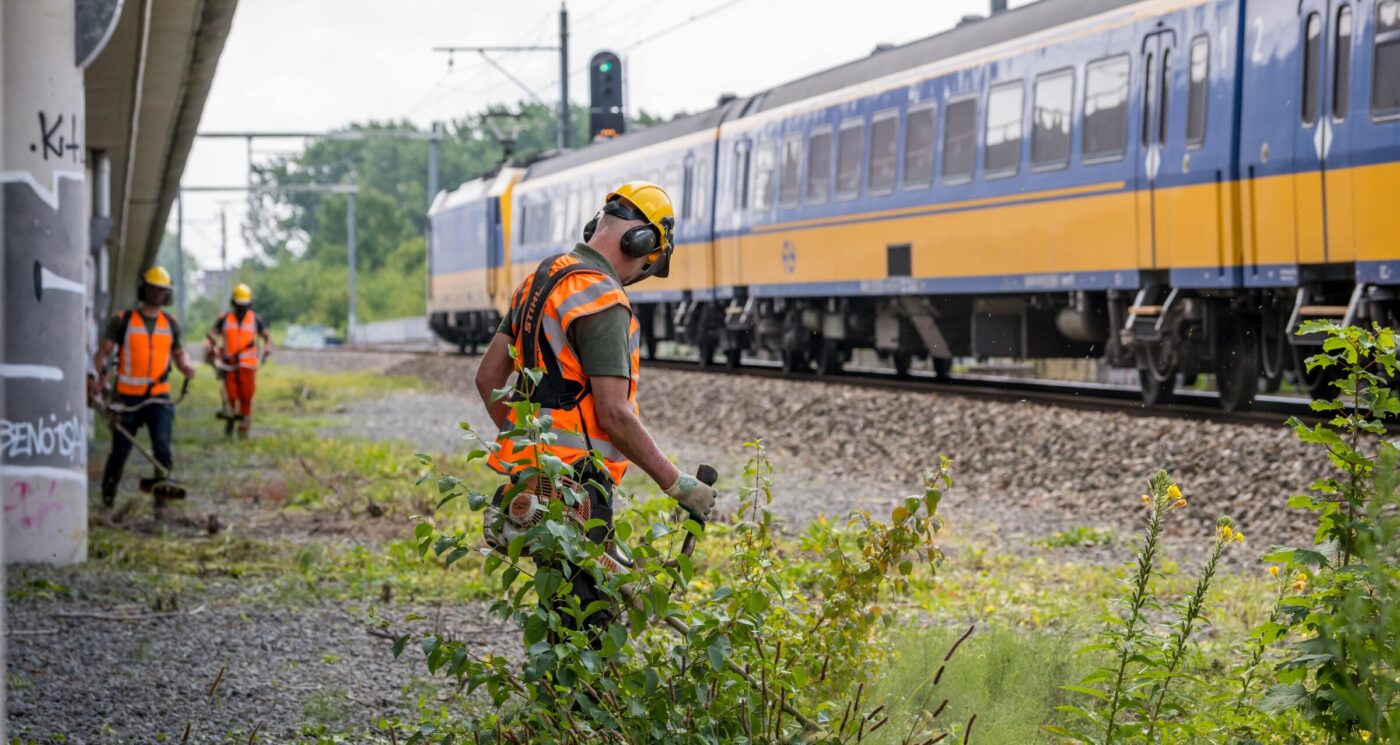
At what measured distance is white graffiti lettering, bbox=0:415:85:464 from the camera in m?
8.97

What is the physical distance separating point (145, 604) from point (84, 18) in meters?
3.32

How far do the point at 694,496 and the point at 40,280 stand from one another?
236 inches

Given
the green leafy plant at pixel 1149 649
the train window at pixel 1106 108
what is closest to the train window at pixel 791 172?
the train window at pixel 1106 108

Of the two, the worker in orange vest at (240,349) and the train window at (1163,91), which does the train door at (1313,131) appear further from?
the worker in orange vest at (240,349)

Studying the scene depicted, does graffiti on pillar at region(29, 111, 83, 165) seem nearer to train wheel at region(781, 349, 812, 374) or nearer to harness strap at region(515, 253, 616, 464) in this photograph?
harness strap at region(515, 253, 616, 464)

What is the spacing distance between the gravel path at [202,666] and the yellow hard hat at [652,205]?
1731 millimetres

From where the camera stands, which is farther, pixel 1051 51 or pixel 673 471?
pixel 1051 51

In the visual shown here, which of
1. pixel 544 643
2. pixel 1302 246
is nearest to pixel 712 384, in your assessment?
pixel 1302 246

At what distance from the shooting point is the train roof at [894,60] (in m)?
14.8

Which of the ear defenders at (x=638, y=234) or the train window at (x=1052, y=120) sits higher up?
the train window at (x=1052, y=120)

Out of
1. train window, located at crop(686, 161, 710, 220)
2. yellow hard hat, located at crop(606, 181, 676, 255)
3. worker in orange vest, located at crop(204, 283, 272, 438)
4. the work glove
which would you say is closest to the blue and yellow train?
train window, located at crop(686, 161, 710, 220)

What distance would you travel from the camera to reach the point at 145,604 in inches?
314

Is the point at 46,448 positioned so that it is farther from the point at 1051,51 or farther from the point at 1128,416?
the point at 1051,51

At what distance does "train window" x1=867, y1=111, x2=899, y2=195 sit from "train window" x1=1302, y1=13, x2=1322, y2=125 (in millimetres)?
6201
